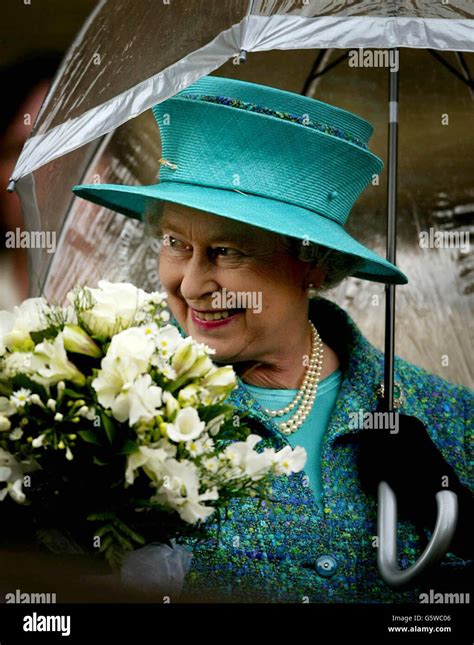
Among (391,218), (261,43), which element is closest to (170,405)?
(261,43)

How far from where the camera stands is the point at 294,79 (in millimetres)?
3842

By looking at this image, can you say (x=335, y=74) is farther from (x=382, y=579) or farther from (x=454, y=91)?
(x=382, y=579)

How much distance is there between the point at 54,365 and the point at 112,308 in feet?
0.50

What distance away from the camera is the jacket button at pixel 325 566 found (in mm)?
2646

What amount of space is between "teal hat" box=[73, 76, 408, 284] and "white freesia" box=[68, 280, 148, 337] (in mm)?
622

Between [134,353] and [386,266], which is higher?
[386,266]

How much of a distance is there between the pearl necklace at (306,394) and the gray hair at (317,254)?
0.15 meters

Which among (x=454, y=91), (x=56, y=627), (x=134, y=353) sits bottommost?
(x=56, y=627)

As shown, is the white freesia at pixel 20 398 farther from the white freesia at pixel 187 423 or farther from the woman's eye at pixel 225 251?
the woman's eye at pixel 225 251

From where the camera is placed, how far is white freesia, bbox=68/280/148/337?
198cm

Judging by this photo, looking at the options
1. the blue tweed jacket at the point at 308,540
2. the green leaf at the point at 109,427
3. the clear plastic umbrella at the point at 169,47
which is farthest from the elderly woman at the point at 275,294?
the green leaf at the point at 109,427

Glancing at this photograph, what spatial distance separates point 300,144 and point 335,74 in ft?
3.94

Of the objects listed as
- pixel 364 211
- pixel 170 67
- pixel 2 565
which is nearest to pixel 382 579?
pixel 2 565

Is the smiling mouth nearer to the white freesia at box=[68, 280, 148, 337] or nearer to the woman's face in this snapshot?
the woman's face
